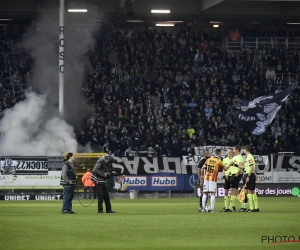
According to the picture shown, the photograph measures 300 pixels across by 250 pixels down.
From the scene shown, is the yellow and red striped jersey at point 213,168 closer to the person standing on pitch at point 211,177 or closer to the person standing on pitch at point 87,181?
the person standing on pitch at point 211,177

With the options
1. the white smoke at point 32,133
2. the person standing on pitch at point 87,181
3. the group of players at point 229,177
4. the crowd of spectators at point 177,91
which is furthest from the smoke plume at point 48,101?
the group of players at point 229,177

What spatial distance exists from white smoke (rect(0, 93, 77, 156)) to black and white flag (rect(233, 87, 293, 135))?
1038cm

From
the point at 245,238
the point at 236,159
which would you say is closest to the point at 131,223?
the point at 245,238

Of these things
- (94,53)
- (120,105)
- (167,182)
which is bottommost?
(167,182)

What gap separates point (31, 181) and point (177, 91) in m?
13.4

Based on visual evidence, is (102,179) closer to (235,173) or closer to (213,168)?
(213,168)

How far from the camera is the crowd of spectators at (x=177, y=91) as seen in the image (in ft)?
154

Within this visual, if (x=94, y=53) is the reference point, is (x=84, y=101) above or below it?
below

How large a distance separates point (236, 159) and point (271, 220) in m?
6.23

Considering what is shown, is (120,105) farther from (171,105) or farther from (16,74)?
(16,74)

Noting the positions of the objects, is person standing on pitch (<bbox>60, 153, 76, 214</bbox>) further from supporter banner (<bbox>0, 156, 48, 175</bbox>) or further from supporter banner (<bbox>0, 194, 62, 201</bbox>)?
supporter banner (<bbox>0, 156, 48, 175</bbox>)

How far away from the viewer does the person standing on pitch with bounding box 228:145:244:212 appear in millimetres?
26578

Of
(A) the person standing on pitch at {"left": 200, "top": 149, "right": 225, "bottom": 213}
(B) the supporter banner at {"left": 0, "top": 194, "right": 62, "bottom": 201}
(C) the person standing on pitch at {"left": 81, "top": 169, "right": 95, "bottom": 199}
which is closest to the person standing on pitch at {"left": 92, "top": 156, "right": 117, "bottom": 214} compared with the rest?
(A) the person standing on pitch at {"left": 200, "top": 149, "right": 225, "bottom": 213}

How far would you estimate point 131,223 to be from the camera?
1984 cm
